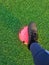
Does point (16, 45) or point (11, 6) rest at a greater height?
point (11, 6)

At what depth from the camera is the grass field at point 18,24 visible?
72.0 inches

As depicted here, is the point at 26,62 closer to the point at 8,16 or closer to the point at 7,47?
the point at 7,47

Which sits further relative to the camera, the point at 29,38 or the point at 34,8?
the point at 34,8

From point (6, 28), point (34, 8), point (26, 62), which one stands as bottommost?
point (26, 62)

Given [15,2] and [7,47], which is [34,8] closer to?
[15,2]

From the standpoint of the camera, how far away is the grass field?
1.83 m

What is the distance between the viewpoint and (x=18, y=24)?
1.88 metres

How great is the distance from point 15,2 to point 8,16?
13 cm

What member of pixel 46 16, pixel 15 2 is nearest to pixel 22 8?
pixel 15 2

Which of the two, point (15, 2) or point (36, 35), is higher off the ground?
point (15, 2)

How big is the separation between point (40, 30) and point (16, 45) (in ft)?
0.80

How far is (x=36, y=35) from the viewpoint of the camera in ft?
6.01

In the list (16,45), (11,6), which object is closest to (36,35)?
(16,45)

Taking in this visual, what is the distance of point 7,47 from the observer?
1.83m
